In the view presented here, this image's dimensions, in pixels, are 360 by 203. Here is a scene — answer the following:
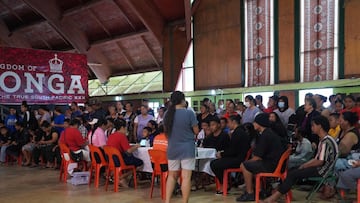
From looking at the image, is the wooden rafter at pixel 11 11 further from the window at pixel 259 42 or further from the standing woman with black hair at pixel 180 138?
the standing woman with black hair at pixel 180 138

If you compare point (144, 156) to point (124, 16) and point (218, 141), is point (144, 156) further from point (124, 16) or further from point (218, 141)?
point (124, 16)

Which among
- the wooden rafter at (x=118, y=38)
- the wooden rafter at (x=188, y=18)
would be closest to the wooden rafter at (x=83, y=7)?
the wooden rafter at (x=118, y=38)

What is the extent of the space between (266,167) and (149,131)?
245cm

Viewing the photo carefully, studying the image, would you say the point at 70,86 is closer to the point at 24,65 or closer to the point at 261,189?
the point at 24,65

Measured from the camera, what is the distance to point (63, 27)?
1872cm

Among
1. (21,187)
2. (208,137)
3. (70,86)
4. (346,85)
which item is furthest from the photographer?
(70,86)

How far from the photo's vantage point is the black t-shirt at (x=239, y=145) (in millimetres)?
5605

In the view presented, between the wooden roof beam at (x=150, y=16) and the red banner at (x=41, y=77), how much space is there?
3.61 meters

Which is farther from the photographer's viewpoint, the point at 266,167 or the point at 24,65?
the point at 24,65

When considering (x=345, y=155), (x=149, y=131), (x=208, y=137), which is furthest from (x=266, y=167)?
(x=149, y=131)

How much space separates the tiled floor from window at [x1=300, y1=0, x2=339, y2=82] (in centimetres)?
576

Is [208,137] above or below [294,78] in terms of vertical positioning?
below

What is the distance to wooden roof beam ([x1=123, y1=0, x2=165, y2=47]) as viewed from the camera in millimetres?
14698

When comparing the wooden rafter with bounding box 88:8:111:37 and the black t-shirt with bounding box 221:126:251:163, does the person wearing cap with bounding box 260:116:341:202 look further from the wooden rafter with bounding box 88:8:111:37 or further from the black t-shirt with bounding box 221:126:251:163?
the wooden rafter with bounding box 88:8:111:37
